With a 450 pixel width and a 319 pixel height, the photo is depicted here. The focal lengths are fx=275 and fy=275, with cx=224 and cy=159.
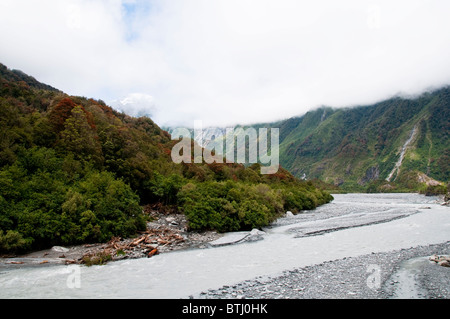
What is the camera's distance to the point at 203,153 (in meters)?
91.7

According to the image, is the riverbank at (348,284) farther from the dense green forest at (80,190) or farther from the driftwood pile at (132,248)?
the dense green forest at (80,190)

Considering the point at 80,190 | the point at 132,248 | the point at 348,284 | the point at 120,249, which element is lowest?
→ the point at 132,248

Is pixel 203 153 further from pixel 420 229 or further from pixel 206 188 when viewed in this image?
pixel 420 229

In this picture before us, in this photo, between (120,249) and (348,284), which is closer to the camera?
(348,284)

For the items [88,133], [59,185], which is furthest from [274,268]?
[88,133]

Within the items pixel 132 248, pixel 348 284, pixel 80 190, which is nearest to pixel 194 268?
pixel 132 248

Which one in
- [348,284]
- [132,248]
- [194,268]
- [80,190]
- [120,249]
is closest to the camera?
[348,284]

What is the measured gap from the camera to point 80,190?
3238 cm

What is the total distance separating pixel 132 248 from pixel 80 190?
36.3 ft

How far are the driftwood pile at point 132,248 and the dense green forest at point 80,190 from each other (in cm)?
262

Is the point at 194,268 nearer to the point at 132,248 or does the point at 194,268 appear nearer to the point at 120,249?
the point at 120,249

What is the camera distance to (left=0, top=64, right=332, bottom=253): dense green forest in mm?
26797

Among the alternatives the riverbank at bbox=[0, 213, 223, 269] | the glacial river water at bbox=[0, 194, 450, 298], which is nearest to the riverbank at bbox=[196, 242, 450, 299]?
the glacial river water at bbox=[0, 194, 450, 298]

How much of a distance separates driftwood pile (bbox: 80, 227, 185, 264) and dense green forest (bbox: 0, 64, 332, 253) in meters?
2.62
